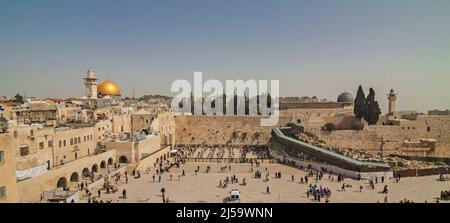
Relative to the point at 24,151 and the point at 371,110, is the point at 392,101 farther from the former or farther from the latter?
the point at 24,151

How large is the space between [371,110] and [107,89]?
3573 cm

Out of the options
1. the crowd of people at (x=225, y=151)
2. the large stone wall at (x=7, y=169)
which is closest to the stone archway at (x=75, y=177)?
the large stone wall at (x=7, y=169)

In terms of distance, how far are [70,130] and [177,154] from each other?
1315 cm

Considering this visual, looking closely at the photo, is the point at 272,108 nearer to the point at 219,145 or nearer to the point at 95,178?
the point at 219,145

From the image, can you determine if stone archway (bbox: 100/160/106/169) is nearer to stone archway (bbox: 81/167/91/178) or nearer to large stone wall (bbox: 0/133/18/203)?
stone archway (bbox: 81/167/91/178)

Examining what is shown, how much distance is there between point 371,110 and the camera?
129ft

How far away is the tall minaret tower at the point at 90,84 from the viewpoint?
45656 millimetres

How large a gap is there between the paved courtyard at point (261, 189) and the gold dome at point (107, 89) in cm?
2937

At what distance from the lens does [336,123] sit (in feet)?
138

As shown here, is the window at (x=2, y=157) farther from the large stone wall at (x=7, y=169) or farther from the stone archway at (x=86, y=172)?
the stone archway at (x=86, y=172)

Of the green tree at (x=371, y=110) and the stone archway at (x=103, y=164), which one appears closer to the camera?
the stone archway at (x=103, y=164)

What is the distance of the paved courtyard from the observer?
17.1 m

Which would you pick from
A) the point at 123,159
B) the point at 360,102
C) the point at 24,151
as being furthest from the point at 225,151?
the point at 24,151
